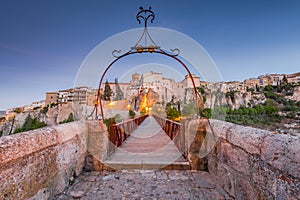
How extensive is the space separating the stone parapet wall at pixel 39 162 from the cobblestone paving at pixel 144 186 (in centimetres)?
25

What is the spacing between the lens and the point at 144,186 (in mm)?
2105

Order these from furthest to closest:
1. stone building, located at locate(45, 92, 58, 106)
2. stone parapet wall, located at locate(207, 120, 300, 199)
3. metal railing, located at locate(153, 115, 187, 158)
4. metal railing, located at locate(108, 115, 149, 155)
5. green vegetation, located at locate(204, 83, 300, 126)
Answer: stone building, located at locate(45, 92, 58, 106) → green vegetation, located at locate(204, 83, 300, 126) → metal railing, located at locate(108, 115, 149, 155) → metal railing, located at locate(153, 115, 187, 158) → stone parapet wall, located at locate(207, 120, 300, 199)

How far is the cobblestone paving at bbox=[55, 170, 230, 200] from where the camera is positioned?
72.9 inches

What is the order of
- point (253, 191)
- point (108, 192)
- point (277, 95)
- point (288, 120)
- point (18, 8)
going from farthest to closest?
point (277, 95)
point (288, 120)
point (18, 8)
point (108, 192)
point (253, 191)

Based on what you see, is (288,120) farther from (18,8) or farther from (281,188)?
(18,8)

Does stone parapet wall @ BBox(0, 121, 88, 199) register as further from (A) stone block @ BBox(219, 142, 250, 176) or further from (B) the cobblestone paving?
(A) stone block @ BBox(219, 142, 250, 176)

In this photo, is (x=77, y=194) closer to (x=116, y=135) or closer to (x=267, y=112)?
(x=116, y=135)

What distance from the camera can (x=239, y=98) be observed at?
51219 mm

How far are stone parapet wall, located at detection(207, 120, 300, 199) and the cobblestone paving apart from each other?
0.95 feet

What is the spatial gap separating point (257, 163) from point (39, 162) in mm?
2048

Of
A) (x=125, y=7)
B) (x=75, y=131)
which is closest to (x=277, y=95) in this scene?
(x=125, y=7)

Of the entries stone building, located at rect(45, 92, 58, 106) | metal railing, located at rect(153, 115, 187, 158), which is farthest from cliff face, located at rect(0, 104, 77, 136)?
metal railing, located at rect(153, 115, 187, 158)

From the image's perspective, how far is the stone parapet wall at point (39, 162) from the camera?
1.07 meters

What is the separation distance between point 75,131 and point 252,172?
232 cm
